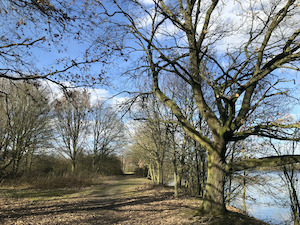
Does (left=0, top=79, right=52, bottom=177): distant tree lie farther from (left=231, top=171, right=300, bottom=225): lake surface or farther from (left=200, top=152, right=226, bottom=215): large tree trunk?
(left=231, top=171, right=300, bottom=225): lake surface

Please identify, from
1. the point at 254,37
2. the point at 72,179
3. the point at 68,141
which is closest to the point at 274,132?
the point at 254,37

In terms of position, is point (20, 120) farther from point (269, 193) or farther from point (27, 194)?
point (269, 193)

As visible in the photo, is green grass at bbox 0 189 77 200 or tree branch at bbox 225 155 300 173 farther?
green grass at bbox 0 189 77 200

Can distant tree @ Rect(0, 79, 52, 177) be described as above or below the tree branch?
above

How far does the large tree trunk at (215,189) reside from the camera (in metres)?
5.91

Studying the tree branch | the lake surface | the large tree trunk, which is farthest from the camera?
the lake surface

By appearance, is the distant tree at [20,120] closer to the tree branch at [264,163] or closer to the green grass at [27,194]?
the green grass at [27,194]

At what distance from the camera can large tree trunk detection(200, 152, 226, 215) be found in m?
5.91

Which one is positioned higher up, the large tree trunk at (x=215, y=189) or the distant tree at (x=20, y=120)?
the distant tree at (x=20, y=120)

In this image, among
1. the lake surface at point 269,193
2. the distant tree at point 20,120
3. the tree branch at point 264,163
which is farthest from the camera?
the distant tree at point 20,120

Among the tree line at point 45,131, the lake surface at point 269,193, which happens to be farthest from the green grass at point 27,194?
the lake surface at point 269,193

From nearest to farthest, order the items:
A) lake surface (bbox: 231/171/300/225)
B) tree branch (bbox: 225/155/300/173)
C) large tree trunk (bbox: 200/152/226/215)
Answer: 1. tree branch (bbox: 225/155/300/173)
2. large tree trunk (bbox: 200/152/226/215)
3. lake surface (bbox: 231/171/300/225)

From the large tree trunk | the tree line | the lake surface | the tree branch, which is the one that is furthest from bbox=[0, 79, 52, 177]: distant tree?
the lake surface

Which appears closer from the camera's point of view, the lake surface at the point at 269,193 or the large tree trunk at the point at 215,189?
the large tree trunk at the point at 215,189
